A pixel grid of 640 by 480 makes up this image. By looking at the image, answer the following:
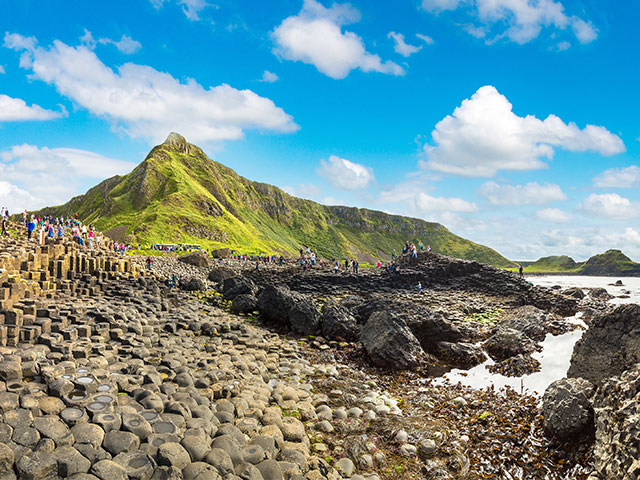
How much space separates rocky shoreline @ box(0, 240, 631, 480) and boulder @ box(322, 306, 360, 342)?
0.09m

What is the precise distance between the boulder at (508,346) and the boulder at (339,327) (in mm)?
7063

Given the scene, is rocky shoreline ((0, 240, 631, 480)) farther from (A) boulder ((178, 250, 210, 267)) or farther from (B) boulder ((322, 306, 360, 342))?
(A) boulder ((178, 250, 210, 267))

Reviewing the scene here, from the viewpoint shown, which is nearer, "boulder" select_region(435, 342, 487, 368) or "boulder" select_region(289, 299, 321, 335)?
"boulder" select_region(435, 342, 487, 368)

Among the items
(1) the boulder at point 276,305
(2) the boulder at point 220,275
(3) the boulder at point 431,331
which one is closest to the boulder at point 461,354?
(3) the boulder at point 431,331

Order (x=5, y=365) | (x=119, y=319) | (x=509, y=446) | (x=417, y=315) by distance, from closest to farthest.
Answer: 1. (x=5, y=365)
2. (x=509, y=446)
3. (x=119, y=319)
4. (x=417, y=315)

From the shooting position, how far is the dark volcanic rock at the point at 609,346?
38.7ft

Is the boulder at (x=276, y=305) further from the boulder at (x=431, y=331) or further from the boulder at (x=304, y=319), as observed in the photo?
the boulder at (x=431, y=331)

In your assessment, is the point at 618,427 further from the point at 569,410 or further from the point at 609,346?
the point at 609,346

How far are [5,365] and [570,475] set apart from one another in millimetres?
13861

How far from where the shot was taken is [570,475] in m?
8.98

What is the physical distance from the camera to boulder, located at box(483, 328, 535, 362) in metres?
17.9

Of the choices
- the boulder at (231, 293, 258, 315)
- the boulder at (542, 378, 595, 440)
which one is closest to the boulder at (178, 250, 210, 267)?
the boulder at (231, 293, 258, 315)

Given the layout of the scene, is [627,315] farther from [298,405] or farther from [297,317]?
[297,317]

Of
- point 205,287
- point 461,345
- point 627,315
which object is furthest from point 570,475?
point 205,287
